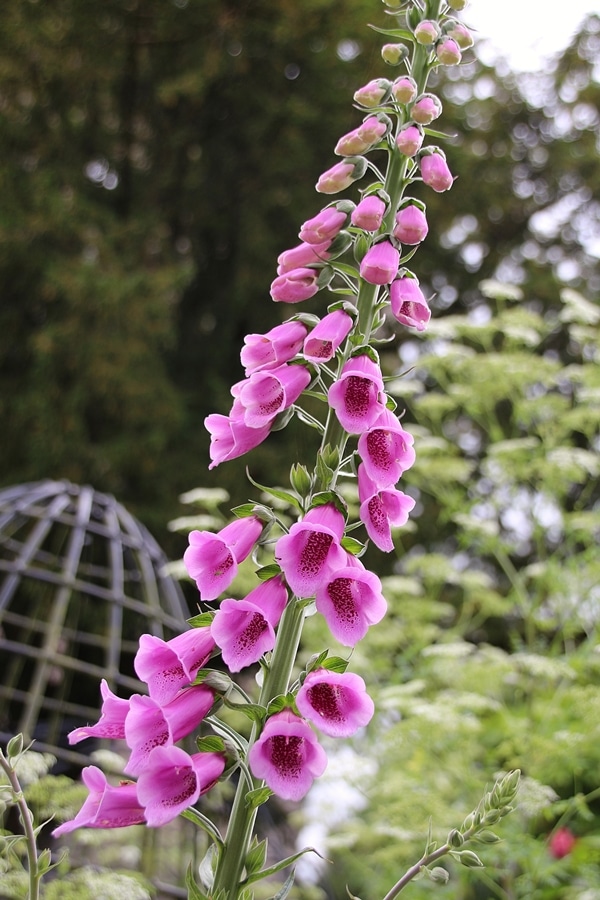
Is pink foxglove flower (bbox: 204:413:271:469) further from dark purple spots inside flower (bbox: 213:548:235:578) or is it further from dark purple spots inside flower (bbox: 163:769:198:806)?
dark purple spots inside flower (bbox: 163:769:198:806)

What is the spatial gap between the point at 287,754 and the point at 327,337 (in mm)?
320

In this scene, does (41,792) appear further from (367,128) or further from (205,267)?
(205,267)

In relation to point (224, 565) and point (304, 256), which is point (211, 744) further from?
point (304, 256)

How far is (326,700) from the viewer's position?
0.61 m

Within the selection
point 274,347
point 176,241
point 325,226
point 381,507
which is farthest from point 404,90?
point 176,241

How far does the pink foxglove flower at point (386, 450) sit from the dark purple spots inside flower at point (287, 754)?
0.21 meters

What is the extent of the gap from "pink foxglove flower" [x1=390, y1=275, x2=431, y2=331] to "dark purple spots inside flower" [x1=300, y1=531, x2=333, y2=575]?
209mm

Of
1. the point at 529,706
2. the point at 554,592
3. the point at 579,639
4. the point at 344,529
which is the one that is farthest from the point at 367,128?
the point at 579,639

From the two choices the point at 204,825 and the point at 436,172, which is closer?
the point at 204,825

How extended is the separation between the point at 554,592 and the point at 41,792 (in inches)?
65.7

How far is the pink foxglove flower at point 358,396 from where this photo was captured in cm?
64

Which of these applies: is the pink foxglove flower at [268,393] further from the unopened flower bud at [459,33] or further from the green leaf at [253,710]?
the unopened flower bud at [459,33]

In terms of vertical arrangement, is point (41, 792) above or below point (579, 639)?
above

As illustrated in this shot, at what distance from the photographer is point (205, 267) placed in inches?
203
